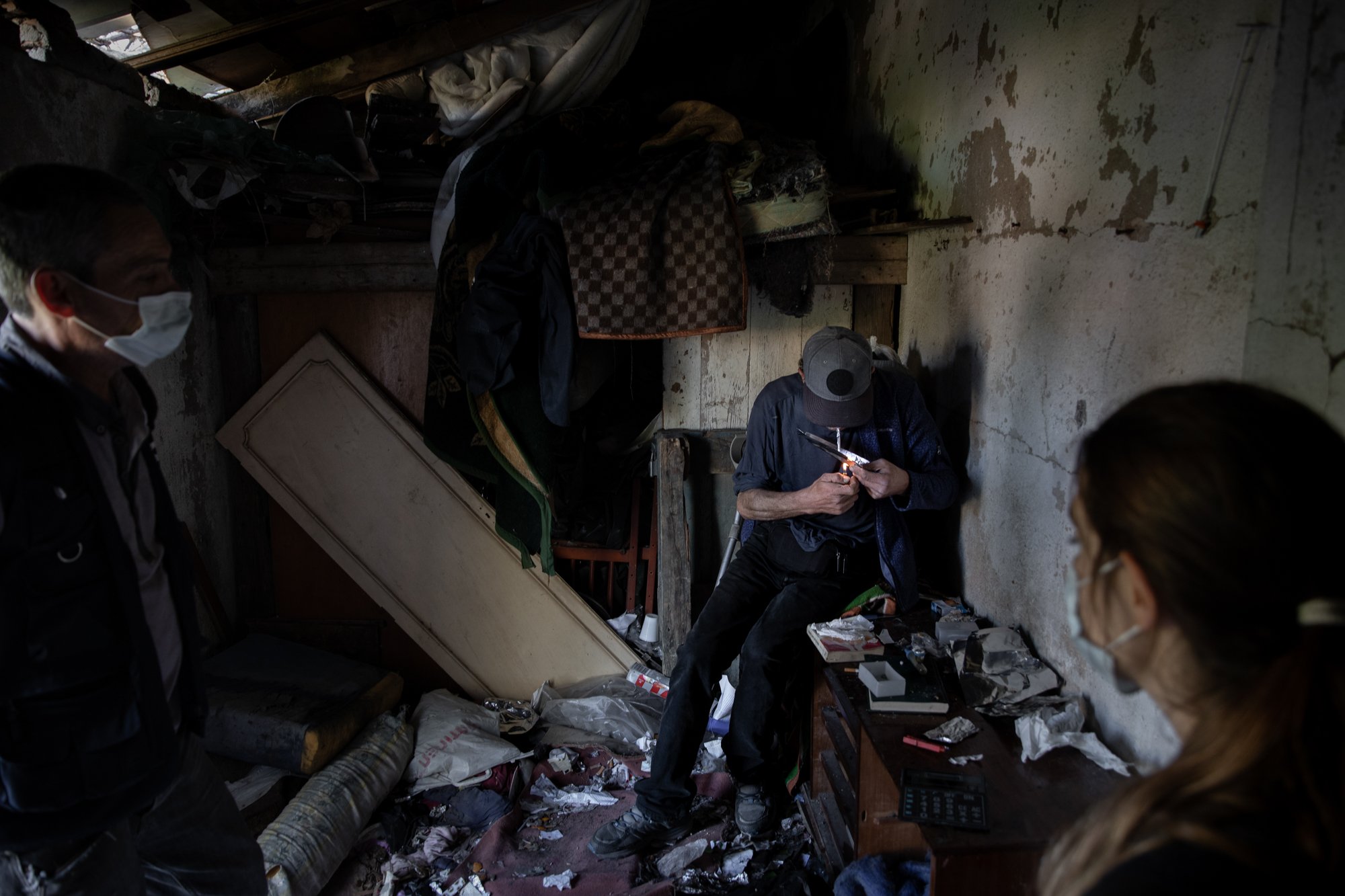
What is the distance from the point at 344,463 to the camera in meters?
3.73

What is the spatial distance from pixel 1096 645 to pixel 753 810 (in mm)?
2006

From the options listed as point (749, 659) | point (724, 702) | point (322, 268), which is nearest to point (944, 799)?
point (749, 659)

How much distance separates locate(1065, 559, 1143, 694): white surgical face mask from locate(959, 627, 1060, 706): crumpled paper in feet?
4.03

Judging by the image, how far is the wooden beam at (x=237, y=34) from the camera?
114 inches

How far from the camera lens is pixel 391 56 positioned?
330cm

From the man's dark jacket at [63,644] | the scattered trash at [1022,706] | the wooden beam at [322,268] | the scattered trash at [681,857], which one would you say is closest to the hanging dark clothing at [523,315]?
the wooden beam at [322,268]

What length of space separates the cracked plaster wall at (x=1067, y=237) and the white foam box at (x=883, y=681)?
0.43m

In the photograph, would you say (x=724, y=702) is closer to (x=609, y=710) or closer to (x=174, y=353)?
(x=609, y=710)

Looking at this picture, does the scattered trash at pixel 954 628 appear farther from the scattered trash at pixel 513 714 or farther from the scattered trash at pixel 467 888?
the scattered trash at pixel 513 714

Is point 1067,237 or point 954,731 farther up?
point 1067,237

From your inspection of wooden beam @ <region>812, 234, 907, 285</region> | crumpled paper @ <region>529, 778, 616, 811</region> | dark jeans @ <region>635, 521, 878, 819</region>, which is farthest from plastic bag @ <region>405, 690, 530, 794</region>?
wooden beam @ <region>812, 234, 907, 285</region>

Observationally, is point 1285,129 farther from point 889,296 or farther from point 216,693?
point 216,693

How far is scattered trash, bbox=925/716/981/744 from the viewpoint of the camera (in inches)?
76.9

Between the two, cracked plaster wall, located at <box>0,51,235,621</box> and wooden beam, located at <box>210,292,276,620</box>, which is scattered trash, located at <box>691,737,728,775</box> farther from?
cracked plaster wall, located at <box>0,51,235,621</box>
